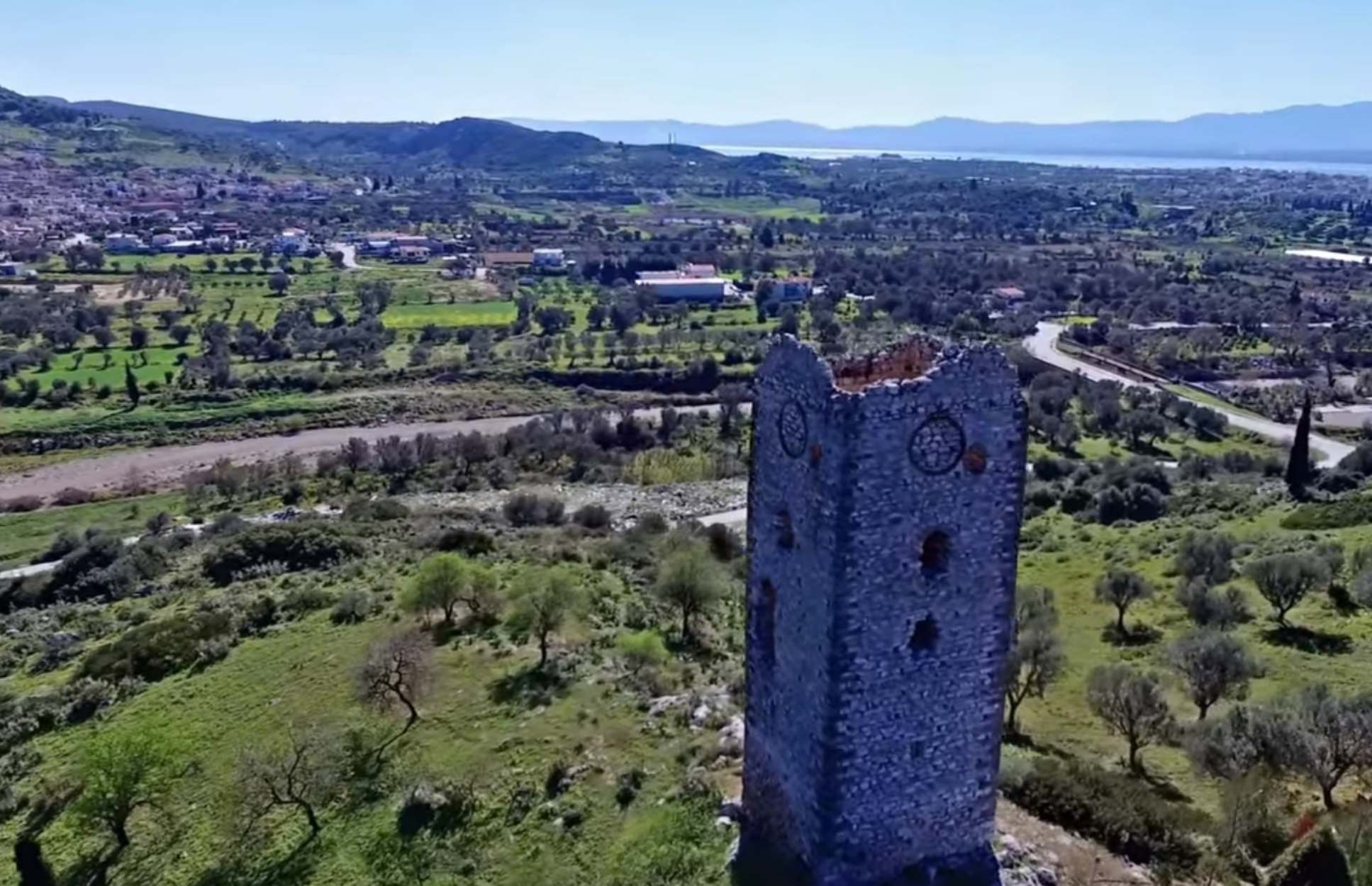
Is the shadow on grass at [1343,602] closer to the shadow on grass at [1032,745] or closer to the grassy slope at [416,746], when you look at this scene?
the shadow on grass at [1032,745]

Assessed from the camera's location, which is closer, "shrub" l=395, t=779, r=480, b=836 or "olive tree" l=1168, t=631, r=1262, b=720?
"shrub" l=395, t=779, r=480, b=836

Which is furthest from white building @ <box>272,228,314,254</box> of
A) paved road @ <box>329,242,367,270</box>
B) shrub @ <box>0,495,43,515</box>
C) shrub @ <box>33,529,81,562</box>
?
shrub @ <box>33,529,81,562</box>

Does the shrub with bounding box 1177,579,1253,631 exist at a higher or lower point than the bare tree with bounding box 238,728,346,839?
lower

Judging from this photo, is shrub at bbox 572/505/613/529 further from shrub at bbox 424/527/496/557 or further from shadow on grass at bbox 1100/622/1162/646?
shadow on grass at bbox 1100/622/1162/646

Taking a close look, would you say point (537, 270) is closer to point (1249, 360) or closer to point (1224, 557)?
point (1249, 360)

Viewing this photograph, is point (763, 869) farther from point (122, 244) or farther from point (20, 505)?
point (122, 244)

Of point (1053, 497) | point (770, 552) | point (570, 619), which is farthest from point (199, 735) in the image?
point (1053, 497)

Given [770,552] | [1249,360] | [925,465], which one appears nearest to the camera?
[925,465]
